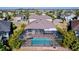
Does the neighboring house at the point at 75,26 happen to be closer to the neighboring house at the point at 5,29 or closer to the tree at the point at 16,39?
the tree at the point at 16,39

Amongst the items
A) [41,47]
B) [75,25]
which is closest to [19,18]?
[41,47]

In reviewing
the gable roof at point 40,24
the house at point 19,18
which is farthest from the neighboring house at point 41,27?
the house at point 19,18

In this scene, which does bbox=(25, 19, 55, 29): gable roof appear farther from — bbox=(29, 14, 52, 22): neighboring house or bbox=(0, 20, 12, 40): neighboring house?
bbox=(0, 20, 12, 40): neighboring house

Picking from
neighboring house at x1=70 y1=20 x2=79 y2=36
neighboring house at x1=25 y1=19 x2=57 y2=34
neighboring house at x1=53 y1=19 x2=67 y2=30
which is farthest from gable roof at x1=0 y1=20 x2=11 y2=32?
neighboring house at x1=70 y1=20 x2=79 y2=36

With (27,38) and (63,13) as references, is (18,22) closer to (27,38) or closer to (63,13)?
(27,38)

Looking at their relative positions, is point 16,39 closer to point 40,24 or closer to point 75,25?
point 40,24

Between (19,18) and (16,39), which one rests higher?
(19,18)
